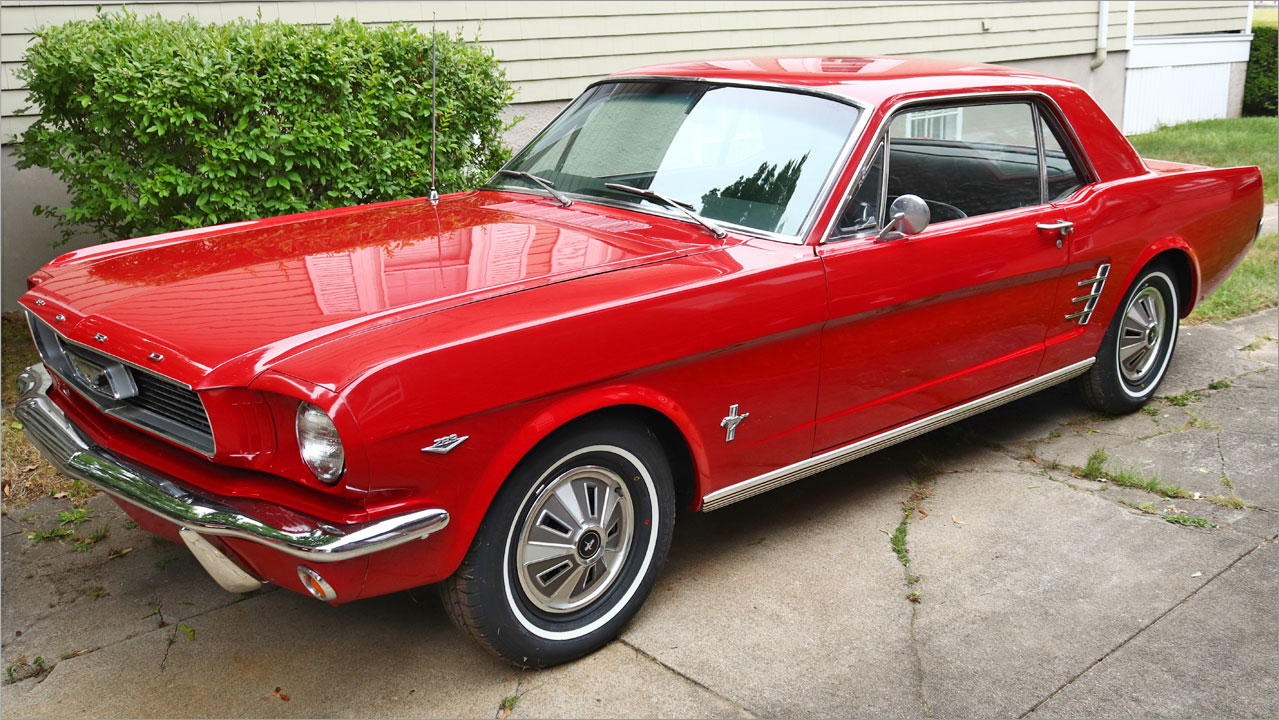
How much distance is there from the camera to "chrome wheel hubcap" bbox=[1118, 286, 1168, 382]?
482 cm

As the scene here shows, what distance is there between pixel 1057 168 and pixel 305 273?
2.98 metres

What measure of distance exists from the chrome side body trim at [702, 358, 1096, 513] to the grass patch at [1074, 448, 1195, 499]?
367 millimetres

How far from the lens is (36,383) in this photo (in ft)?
10.9

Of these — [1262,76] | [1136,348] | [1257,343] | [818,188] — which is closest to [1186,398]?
[1136,348]

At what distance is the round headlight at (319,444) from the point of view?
8.09ft

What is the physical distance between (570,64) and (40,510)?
5614mm

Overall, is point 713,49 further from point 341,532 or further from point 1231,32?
point 1231,32

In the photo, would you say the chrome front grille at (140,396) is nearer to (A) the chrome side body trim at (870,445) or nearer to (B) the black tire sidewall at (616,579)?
(B) the black tire sidewall at (616,579)

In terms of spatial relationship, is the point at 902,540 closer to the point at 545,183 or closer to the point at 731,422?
the point at 731,422

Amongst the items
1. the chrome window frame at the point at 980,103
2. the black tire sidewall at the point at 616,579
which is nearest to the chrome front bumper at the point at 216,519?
the black tire sidewall at the point at 616,579

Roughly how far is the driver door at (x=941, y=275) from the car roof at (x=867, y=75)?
92mm

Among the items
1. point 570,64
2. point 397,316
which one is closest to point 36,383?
point 397,316

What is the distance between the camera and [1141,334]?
4.91 metres

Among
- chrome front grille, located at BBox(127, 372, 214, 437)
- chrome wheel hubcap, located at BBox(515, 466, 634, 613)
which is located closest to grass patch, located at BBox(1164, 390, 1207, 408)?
chrome wheel hubcap, located at BBox(515, 466, 634, 613)
